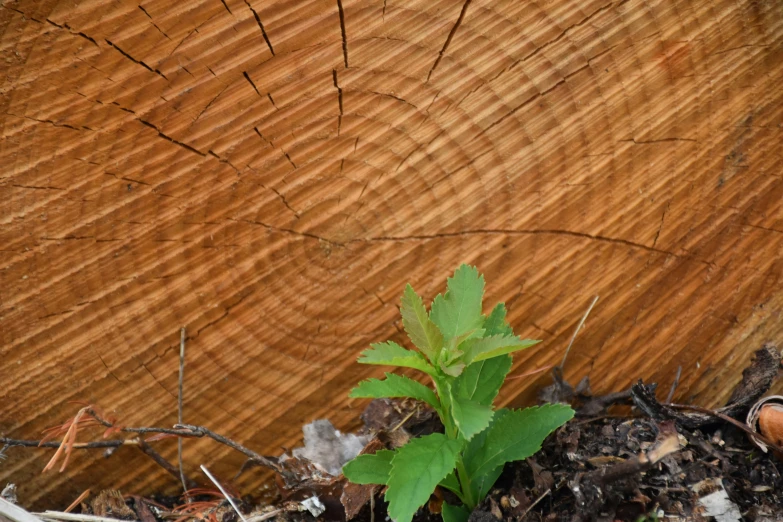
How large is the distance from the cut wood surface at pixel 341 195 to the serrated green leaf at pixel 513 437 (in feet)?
1.32

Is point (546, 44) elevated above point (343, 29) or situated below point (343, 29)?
below

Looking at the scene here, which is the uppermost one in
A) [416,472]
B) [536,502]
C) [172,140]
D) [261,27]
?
[261,27]

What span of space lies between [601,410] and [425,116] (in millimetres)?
986

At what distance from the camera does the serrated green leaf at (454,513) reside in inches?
65.1

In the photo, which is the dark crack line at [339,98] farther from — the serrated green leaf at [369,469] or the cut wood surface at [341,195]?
the serrated green leaf at [369,469]

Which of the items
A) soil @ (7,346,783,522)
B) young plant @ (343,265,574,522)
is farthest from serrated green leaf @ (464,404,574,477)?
soil @ (7,346,783,522)

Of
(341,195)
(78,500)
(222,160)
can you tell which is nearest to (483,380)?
(341,195)

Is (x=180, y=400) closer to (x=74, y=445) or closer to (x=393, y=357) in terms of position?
(x=74, y=445)

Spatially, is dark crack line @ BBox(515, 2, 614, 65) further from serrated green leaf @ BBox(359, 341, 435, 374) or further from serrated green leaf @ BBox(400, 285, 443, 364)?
serrated green leaf @ BBox(359, 341, 435, 374)

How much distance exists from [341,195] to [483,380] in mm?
598

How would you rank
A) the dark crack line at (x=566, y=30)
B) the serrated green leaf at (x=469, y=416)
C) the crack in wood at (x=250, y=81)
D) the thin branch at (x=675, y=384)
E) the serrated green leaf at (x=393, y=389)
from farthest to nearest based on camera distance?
the thin branch at (x=675, y=384) → the dark crack line at (x=566, y=30) → the crack in wood at (x=250, y=81) → the serrated green leaf at (x=393, y=389) → the serrated green leaf at (x=469, y=416)

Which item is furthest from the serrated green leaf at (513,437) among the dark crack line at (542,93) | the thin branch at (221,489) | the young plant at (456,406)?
the dark crack line at (542,93)

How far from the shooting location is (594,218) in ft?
6.29

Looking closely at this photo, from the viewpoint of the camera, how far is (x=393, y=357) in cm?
148
